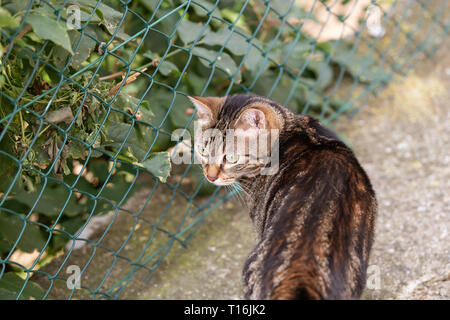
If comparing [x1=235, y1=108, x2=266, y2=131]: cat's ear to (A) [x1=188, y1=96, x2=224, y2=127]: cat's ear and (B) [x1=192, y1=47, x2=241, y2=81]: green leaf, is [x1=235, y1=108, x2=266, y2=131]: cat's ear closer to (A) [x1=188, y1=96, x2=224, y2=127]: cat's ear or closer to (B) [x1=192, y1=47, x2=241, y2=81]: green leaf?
(A) [x1=188, y1=96, x2=224, y2=127]: cat's ear

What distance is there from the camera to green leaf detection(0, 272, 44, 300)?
6.26 ft

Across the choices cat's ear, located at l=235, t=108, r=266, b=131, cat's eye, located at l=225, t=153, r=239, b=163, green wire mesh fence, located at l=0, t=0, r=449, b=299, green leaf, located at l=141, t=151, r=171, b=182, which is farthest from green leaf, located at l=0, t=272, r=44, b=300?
cat's ear, located at l=235, t=108, r=266, b=131

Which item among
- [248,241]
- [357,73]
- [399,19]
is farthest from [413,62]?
[248,241]

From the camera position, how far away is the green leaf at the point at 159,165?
1.87m

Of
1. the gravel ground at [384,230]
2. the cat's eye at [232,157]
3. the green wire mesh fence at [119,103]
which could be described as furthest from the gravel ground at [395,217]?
the cat's eye at [232,157]

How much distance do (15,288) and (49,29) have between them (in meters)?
1.09

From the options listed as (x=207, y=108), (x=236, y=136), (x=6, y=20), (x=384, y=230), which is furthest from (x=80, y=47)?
(x=384, y=230)

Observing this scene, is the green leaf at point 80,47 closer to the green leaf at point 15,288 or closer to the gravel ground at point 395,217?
the green leaf at point 15,288

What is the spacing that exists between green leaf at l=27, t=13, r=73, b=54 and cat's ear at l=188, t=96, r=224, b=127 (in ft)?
2.59

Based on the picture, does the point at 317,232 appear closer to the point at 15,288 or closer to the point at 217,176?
the point at 217,176

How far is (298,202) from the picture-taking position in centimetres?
167

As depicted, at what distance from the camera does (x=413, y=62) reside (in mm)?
3736
